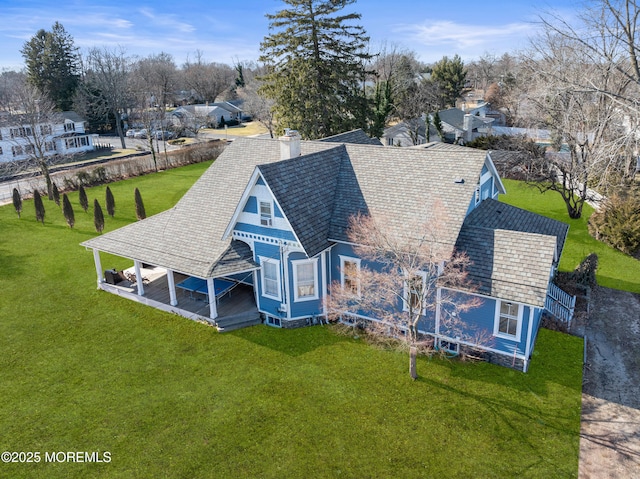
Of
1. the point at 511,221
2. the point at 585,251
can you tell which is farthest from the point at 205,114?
the point at 511,221

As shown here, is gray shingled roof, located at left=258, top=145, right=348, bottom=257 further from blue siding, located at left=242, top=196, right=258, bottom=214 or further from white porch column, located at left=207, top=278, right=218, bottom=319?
white porch column, located at left=207, top=278, right=218, bottom=319

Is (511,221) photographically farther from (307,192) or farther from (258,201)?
(258,201)

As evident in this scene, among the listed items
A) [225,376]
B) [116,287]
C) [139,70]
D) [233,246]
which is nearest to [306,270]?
[233,246]

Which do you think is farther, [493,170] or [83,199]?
[83,199]

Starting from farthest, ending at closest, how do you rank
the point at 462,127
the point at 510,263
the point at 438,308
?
the point at 462,127
the point at 438,308
the point at 510,263

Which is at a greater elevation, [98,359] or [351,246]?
[351,246]

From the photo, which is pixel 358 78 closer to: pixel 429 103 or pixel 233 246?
pixel 429 103
